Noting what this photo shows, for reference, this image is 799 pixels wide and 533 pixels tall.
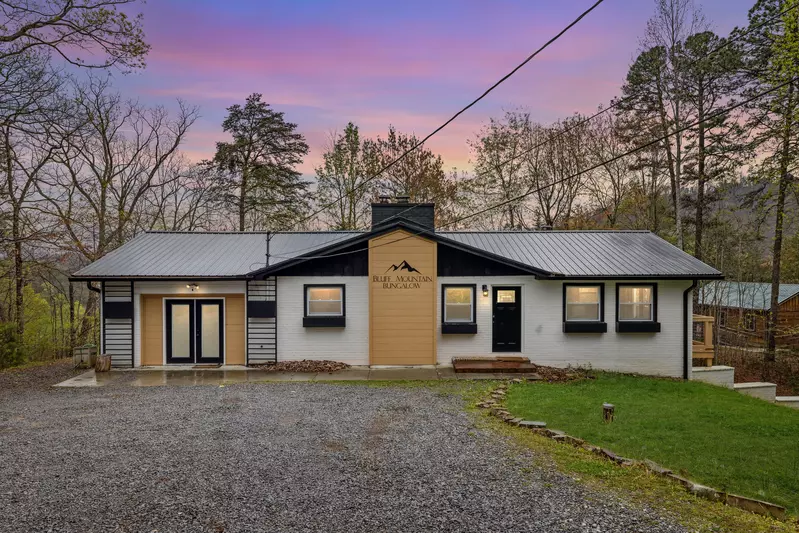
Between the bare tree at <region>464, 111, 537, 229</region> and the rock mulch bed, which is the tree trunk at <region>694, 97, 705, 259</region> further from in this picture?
the rock mulch bed

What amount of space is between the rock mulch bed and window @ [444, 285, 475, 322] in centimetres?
319

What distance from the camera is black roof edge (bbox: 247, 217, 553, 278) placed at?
1162 cm

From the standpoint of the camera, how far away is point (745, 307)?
2473cm

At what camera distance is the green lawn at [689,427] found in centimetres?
507

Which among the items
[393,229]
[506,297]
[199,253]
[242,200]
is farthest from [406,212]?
A: [242,200]

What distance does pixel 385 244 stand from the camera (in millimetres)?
11977

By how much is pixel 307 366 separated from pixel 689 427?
854 cm

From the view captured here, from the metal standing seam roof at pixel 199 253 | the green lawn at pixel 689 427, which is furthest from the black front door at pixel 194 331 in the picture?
the green lawn at pixel 689 427

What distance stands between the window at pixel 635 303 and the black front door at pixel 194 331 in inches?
443

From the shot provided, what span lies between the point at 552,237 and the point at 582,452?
9.81 m

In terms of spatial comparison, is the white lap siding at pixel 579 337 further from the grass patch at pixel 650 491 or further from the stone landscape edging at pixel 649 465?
the grass patch at pixel 650 491

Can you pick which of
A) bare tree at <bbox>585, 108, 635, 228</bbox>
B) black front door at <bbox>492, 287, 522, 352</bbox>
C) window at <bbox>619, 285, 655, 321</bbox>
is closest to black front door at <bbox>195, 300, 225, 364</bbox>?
black front door at <bbox>492, 287, 522, 352</bbox>

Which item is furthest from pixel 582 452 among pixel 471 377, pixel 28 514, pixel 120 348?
pixel 120 348

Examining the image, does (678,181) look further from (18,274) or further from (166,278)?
(18,274)
